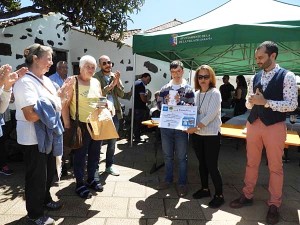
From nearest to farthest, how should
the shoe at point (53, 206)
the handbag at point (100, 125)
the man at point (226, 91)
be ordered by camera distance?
the shoe at point (53, 206) < the handbag at point (100, 125) < the man at point (226, 91)

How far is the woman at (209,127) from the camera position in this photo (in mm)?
3260

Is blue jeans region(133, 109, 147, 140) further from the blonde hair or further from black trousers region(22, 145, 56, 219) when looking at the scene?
the blonde hair

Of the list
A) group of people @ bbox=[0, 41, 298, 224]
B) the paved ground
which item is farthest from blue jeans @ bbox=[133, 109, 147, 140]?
group of people @ bbox=[0, 41, 298, 224]

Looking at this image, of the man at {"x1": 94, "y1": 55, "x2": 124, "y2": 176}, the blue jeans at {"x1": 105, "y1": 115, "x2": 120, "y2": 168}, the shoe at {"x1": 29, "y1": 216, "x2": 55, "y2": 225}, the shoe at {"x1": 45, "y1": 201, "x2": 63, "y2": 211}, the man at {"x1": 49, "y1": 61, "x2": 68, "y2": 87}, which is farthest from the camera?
the man at {"x1": 49, "y1": 61, "x2": 68, "y2": 87}

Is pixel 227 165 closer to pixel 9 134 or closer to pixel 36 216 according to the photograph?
pixel 36 216

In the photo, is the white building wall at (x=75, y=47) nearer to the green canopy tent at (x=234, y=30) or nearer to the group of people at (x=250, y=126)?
the green canopy tent at (x=234, y=30)

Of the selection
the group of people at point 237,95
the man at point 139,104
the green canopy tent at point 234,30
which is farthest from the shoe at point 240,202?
the group of people at point 237,95

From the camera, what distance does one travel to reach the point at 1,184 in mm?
3982

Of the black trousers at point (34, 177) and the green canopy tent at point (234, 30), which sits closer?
the black trousers at point (34, 177)

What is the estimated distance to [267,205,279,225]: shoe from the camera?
115 inches

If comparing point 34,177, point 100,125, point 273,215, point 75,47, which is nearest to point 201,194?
point 273,215

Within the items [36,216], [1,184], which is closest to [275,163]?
[36,216]

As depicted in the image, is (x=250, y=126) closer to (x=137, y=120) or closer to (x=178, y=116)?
(x=178, y=116)

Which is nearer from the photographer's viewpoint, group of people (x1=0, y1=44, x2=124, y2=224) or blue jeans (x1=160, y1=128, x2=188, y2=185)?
group of people (x1=0, y1=44, x2=124, y2=224)
